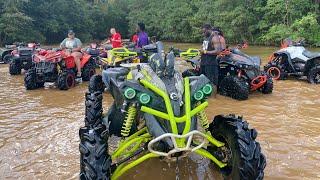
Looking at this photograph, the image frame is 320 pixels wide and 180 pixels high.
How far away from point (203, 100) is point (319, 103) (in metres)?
4.83

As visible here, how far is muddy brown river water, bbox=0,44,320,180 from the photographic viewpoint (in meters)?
4.73

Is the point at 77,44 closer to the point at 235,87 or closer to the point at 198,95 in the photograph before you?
the point at 235,87

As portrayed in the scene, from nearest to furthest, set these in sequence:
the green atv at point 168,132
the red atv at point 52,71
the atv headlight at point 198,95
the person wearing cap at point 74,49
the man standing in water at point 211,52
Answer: the green atv at point 168,132 → the atv headlight at point 198,95 → the man standing in water at point 211,52 → the red atv at point 52,71 → the person wearing cap at point 74,49

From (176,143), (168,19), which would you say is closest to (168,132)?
(176,143)

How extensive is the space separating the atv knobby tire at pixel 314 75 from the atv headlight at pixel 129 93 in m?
A: 7.36

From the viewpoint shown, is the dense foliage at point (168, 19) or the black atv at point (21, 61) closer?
the black atv at point (21, 61)

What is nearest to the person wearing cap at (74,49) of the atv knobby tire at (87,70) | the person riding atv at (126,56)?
the atv knobby tire at (87,70)

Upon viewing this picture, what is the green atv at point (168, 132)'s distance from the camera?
12.0 feet

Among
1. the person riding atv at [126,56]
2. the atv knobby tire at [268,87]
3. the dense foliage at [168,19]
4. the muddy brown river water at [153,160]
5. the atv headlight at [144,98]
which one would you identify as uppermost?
the dense foliage at [168,19]

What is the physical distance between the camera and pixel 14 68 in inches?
514

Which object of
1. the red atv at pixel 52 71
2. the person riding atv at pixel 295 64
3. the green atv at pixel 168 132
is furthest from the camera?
the person riding atv at pixel 295 64

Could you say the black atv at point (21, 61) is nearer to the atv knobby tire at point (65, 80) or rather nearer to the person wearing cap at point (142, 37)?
the atv knobby tire at point (65, 80)

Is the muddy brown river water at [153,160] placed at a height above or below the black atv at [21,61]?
below

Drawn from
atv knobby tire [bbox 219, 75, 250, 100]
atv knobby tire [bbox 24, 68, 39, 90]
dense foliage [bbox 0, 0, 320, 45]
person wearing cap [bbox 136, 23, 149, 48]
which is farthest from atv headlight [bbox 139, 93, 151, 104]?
dense foliage [bbox 0, 0, 320, 45]
